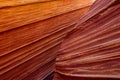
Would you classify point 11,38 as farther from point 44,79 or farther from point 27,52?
point 44,79

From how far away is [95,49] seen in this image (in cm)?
114

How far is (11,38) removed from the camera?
5.82 ft

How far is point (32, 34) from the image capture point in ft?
6.72

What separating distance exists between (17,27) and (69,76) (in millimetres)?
723

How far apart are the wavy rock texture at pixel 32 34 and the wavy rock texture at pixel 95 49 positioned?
51cm

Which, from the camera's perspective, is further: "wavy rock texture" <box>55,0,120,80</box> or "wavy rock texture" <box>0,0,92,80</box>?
"wavy rock texture" <box>0,0,92,80</box>

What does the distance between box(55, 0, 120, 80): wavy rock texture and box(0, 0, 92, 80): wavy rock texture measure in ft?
1.68

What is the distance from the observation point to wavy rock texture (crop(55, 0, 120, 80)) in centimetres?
102

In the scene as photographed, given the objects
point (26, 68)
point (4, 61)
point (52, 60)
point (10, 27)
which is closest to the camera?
point (10, 27)

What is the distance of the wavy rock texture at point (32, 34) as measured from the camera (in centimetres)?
171

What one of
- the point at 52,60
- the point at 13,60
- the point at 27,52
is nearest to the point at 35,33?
the point at 27,52

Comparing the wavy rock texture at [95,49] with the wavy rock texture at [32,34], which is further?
the wavy rock texture at [32,34]

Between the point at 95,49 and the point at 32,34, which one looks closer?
the point at 95,49

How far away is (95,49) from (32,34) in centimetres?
102
